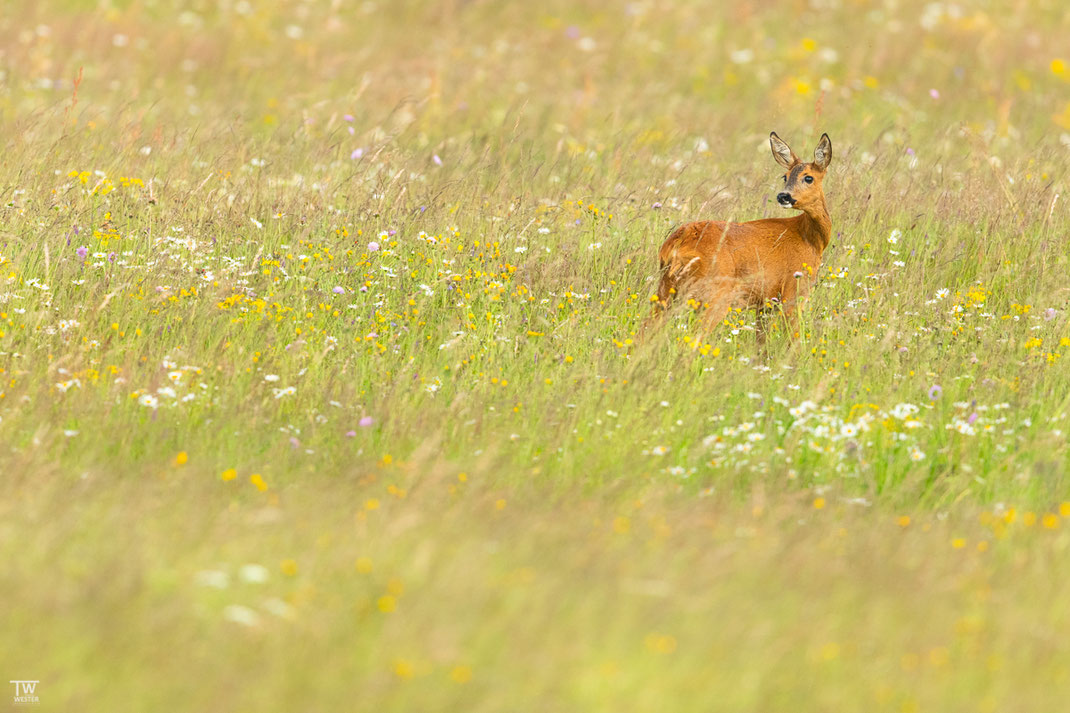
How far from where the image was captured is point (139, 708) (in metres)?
3.02

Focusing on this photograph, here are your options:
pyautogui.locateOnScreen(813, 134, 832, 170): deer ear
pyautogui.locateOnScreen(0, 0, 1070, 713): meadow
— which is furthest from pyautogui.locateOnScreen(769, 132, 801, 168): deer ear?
pyautogui.locateOnScreen(0, 0, 1070, 713): meadow

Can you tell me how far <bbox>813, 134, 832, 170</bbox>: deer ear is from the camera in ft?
24.1

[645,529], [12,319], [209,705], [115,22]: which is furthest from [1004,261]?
[115,22]

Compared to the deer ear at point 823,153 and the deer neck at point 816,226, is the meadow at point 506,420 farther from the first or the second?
the deer ear at point 823,153

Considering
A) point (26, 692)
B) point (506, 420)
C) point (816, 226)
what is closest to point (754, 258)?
point (816, 226)

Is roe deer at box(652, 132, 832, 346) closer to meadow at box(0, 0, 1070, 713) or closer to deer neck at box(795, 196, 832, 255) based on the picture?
deer neck at box(795, 196, 832, 255)

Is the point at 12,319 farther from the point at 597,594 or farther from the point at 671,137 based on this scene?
the point at 671,137

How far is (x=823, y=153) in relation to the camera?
24.3ft

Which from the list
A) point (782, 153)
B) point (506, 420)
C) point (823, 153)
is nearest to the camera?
point (506, 420)

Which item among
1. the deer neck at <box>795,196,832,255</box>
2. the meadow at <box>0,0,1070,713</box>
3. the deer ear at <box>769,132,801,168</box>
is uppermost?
the deer ear at <box>769,132,801,168</box>

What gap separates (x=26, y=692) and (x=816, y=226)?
17.1 feet

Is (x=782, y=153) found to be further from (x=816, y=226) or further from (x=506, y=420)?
(x=506, y=420)

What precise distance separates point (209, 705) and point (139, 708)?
15 centimetres

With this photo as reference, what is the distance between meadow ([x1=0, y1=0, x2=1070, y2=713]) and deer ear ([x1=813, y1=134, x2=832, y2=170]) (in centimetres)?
51
